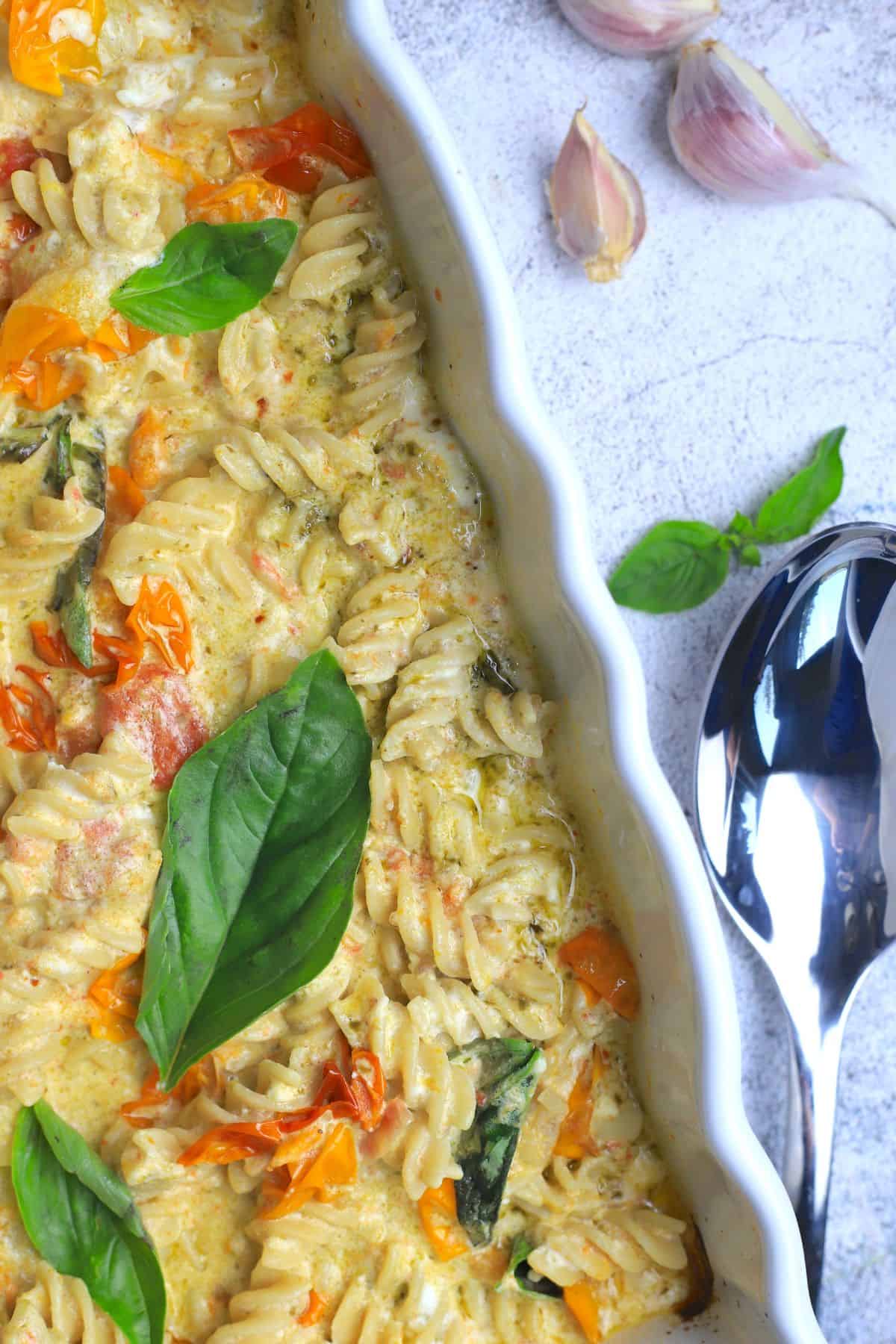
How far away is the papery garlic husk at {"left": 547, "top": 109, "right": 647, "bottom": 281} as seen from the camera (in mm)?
2932

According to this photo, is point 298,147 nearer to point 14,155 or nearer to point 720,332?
point 14,155

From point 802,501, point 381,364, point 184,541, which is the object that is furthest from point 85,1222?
point 802,501

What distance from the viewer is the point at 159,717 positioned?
8.26ft

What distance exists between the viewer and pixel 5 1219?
99.3 inches

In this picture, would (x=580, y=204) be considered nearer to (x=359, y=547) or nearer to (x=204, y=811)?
(x=359, y=547)

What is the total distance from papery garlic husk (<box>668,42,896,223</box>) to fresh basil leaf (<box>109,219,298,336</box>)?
3.63 feet

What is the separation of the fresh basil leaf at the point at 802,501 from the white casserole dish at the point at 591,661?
28.5 inches

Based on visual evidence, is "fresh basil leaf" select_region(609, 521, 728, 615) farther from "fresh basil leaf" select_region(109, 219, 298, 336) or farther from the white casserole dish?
"fresh basil leaf" select_region(109, 219, 298, 336)

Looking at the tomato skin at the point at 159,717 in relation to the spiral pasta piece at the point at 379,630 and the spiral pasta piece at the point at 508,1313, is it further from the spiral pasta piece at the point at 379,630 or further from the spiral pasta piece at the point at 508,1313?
the spiral pasta piece at the point at 508,1313

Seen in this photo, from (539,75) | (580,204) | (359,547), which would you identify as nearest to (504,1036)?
(359,547)

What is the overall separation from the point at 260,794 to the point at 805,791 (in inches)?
50.5

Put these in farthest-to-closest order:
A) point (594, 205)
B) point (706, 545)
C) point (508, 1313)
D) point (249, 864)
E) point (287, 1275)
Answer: point (706, 545) < point (594, 205) < point (508, 1313) < point (287, 1275) < point (249, 864)

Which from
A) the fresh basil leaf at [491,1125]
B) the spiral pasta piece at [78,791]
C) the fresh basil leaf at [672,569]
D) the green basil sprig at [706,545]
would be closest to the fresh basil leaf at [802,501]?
A: the green basil sprig at [706,545]

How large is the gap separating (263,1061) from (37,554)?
1.04 m
